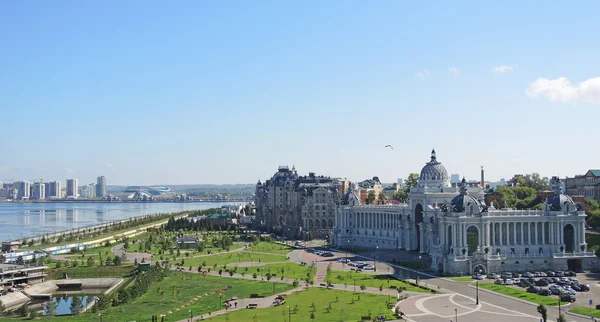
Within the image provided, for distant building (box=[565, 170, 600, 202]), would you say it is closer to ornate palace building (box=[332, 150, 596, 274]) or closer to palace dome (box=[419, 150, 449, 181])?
palace dome (box=[419, 150, 449, 181])

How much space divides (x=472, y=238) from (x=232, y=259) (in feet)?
142

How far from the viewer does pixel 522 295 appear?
74125 mm

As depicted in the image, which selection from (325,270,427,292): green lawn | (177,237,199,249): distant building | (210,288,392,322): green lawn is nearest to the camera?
(210,288,392,322): green lawn

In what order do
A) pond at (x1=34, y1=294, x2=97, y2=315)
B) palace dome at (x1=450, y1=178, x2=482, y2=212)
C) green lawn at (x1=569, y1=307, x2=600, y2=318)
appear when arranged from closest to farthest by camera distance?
green lawn at (x1=569, y1=307, x2=600, y2=318) → pond at (x1=34, y1=294, x2=97, y2=315) → palace dome at (x1=450, y1=178, x2=482, y2=212)

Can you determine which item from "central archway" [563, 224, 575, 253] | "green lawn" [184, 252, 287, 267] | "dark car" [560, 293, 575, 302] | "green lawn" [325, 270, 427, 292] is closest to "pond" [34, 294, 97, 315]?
"green lawn" [184, 252, 287, 267]

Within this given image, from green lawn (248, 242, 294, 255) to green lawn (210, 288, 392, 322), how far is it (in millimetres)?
51004

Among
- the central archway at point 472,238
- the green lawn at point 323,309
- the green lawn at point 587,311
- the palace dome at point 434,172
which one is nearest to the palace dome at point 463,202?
the central archway at point 472,238

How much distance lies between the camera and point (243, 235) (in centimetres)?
17212

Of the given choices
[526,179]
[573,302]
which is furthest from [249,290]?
[526,179]

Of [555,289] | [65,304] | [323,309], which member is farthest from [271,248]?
[555,289]

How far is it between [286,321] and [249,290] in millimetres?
19991

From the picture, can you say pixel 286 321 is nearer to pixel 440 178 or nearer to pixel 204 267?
pixel 204 267

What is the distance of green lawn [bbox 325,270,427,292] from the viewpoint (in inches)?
3258

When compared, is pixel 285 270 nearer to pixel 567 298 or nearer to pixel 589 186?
pixel 567 298
